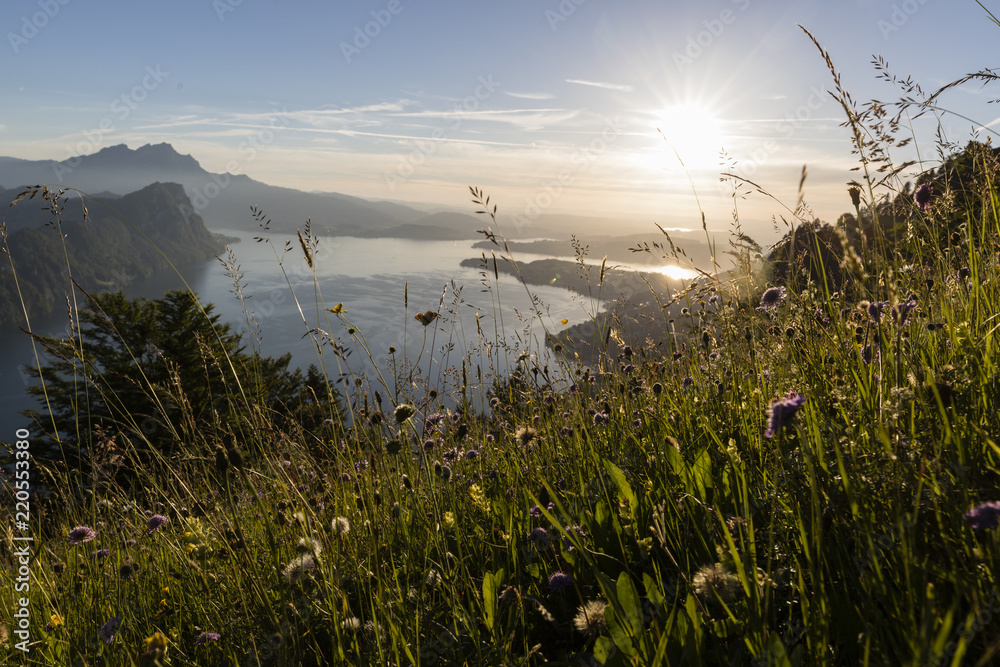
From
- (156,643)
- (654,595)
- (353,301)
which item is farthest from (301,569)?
(353,301)

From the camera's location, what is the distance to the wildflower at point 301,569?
61.1 inches

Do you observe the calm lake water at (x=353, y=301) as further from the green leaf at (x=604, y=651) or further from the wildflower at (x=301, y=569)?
the green leaf at (x=604, y=651)

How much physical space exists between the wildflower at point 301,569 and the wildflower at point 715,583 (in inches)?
45.4

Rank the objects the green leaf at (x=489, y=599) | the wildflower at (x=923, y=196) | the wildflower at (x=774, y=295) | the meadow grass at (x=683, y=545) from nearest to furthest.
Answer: the meadow grass at (x=683, y=545) → the green leaf at (x=489, y=599) → the wildflower at (x=774, y=295) → the wildflower at (x=923, y=196)

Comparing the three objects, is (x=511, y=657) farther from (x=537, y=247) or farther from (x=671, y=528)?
(x=537, y=247)

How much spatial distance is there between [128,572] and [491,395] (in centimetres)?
247

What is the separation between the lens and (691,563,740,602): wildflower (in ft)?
3.44

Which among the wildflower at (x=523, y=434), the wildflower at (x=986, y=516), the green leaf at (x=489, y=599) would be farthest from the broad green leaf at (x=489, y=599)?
the wildflower at (x=986, y=516)

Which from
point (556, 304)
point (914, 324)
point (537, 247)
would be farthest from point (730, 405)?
point (537, 247)

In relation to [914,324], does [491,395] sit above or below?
below

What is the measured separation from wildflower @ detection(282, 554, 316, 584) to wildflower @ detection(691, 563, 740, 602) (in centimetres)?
115

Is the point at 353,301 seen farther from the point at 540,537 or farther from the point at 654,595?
the point at 654,595

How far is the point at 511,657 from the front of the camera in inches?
47.6

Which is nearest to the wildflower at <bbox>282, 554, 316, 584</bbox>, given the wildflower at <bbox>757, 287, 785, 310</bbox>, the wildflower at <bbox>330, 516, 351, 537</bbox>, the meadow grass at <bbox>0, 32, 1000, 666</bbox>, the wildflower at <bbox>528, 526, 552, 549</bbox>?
the meadow grass at <bbox>0, 32, 1000, 666</bbox>
